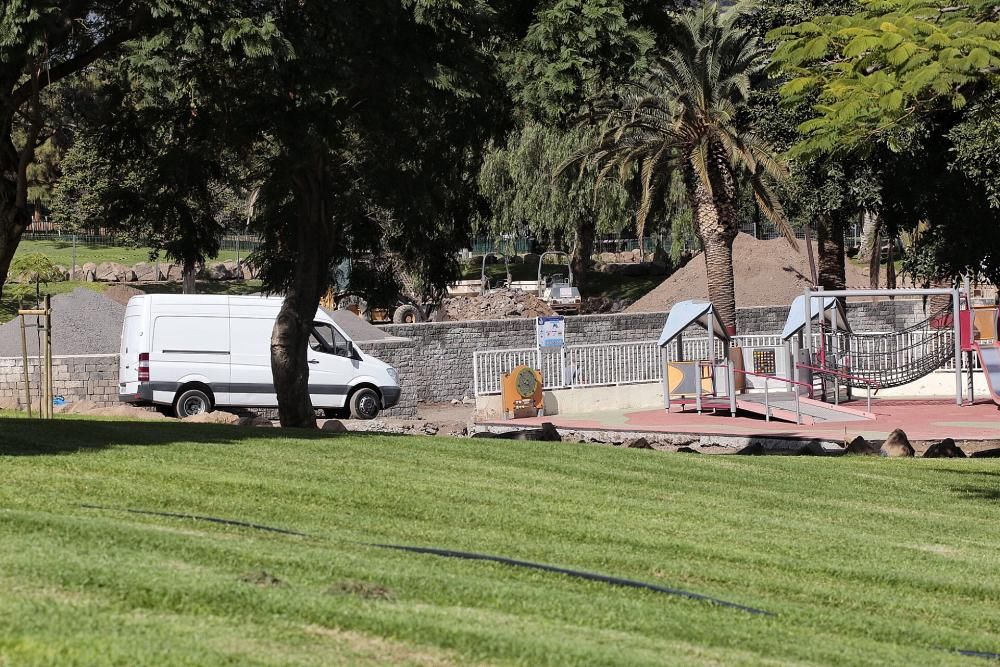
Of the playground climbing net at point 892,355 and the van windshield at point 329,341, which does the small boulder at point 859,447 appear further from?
the van windshield at point 329,341

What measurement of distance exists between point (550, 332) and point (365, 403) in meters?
4.57

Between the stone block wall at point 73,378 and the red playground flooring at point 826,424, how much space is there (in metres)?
7.99

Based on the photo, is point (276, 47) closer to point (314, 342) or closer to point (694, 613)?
point (694, 613)

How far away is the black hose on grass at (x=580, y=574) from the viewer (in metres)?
7.64

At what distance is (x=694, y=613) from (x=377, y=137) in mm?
12247

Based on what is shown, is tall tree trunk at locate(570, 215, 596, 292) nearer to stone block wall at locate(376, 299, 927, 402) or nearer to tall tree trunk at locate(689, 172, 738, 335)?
stone block wall at locate(376, 299, 927, 402)

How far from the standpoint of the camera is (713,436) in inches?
960

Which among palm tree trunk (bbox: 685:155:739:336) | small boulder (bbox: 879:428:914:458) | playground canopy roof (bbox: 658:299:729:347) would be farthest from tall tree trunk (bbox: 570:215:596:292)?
small boulder (bbox: 879:428:914:458)

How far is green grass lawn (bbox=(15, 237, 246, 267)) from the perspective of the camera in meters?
69.3

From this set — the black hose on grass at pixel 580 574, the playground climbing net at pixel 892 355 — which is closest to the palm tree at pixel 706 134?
the playground climbing net at pixel 892 355

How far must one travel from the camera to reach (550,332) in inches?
1211

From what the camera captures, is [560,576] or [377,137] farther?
[377,137]

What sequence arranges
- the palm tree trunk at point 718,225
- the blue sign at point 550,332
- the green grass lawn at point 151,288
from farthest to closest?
the green grass lawn at point 151,288 < the palm tree trunk at point 718,225 < the blue sign at point 550,332

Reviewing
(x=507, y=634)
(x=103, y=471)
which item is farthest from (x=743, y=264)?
(x=507, y=634)
